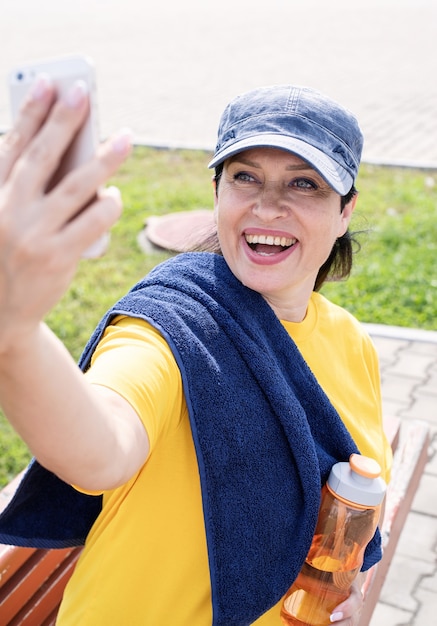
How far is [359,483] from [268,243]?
1.87ft

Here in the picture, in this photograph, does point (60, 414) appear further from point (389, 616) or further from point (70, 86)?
point (389, 616)

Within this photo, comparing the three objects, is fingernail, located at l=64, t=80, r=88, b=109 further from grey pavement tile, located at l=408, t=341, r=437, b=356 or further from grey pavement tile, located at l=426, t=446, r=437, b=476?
grey pavement tile, located at l=408, t=341, r=437, b=356

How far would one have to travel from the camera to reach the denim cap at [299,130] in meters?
1.70

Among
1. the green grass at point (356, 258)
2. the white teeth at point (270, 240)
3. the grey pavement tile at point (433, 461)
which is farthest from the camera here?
the green grass at point (356, 258)

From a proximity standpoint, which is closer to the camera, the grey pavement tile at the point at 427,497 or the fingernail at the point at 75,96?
the fingernail at the point at 75,96

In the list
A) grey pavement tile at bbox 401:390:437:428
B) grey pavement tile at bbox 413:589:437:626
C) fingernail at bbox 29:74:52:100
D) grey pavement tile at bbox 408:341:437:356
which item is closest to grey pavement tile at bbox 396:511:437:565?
grey pavement tile at bbox 413:589:437:626

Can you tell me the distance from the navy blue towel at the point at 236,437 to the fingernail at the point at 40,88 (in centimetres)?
62

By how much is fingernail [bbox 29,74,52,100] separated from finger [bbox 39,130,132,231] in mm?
91

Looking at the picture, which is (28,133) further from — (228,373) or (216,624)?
Answer: (216,624)

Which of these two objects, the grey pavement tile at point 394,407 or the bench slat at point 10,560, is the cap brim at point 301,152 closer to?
the bench slat at point 10,560

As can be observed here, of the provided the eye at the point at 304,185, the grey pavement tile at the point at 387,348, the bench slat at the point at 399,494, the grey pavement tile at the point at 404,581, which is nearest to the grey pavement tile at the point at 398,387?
the grey pavement tile at the point at 387,348

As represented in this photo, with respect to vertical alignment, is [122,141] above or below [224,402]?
above

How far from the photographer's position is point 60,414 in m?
1.09

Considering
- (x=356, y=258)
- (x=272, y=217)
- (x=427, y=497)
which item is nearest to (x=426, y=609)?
(x=427, y=497)
